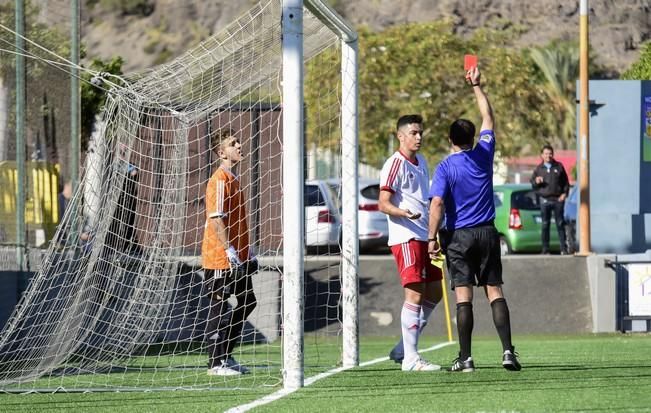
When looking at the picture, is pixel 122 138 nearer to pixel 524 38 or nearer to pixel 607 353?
pixel 607 353

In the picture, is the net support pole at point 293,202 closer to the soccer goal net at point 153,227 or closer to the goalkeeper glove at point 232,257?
the soccer goal net at point 153,227

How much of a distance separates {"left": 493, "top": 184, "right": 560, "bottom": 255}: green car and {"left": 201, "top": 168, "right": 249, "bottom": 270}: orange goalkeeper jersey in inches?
645

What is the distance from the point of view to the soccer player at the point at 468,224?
391 inches

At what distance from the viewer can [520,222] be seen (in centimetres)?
2694

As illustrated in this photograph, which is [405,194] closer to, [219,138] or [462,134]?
[462,134]

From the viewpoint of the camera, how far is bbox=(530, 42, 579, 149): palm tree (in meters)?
66.6

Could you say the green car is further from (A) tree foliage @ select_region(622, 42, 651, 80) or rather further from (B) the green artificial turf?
(B) the green artificial turf

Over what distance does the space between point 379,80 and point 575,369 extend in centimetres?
4069

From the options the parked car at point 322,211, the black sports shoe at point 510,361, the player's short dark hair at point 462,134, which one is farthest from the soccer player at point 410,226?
the parked car at point 322,211

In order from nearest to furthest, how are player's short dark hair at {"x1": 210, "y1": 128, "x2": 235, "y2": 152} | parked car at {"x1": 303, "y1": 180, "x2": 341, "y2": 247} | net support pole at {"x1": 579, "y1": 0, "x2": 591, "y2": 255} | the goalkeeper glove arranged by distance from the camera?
1. the goalkeeper glove
2. player's short dark hair at {"x1": 210, "y1": 128, "x2": 235, "y2": 152}
3. parked car at {"x1": 303, "y1": 180, "x2": 341, "y2": 247}
4. net support pole at {"x1": 579, "y1": 0, "x2": 591, "y2": 255}

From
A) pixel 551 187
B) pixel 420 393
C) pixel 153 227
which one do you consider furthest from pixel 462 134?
pixel 551 187

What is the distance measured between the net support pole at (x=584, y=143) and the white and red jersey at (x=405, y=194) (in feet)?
30.0

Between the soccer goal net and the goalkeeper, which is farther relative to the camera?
the soccer goal net

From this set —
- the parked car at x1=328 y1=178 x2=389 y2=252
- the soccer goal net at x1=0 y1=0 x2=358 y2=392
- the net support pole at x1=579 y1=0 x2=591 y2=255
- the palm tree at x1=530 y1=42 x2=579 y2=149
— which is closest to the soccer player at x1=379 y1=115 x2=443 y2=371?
the soccer goal net at x1=0 y1=0 x2=358 y2=392
